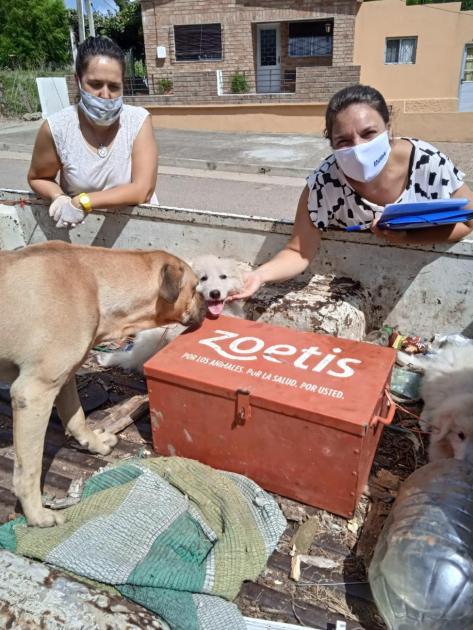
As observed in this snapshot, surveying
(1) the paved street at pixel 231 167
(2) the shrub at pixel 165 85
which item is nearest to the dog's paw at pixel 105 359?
(1) the paved street at pixel 231 167

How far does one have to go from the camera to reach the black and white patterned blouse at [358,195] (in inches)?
128

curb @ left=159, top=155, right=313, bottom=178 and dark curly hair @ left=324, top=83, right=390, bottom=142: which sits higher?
dark curly hair @ left=324, top=83, right=390, bottom=142

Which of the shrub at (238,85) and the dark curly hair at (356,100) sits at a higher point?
the shrub at (238,85)

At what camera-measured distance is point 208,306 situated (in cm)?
341

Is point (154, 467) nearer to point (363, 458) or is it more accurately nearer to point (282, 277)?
point (363, 458)

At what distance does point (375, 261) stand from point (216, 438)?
72.5 inches

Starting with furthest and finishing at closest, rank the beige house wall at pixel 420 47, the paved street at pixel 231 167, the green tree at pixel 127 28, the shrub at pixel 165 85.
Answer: the green tree at pixel 127 28, the shrub at pixel 165 85, the beige house wall at pixel 420 47, the paved street at pixel 231 167

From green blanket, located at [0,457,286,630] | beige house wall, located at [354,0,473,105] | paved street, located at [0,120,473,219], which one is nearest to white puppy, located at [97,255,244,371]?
green blanket, located at [0,457,286,630]

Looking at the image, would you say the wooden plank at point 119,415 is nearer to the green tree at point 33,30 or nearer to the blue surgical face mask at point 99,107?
the blue surgical face mask at point 99,107

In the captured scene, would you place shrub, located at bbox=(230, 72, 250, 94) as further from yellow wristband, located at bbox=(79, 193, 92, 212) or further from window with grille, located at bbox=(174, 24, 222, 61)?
yellow wristband, located at bbox=(79, 193, 92, 212)

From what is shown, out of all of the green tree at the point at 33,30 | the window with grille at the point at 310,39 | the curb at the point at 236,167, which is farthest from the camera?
the green tree at the point at 33,30

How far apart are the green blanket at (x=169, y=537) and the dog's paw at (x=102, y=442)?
296 mm

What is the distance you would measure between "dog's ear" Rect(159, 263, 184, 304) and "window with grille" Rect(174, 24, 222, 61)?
23262 mm

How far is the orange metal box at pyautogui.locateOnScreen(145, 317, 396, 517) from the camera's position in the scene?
7.54 feet
